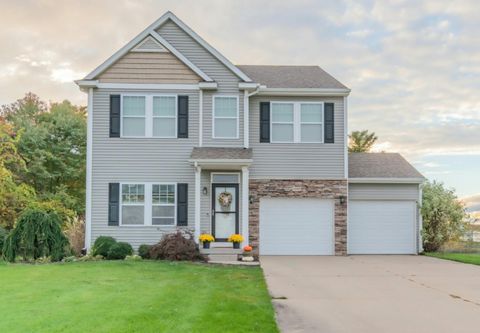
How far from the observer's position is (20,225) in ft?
48.4

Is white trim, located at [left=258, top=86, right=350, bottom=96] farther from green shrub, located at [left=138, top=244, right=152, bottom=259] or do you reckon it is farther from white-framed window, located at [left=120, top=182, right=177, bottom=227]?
green shrub, located at [left=138, top=244, right=152, bottom=259]

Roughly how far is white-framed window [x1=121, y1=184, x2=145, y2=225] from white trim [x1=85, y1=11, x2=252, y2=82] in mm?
4223

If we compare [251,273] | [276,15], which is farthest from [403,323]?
[276,15]

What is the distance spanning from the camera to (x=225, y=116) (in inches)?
684

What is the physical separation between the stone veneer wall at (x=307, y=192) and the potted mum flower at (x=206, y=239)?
82.1 inches

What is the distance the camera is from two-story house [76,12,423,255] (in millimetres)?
16859

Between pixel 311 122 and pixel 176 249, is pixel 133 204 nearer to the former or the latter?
pixel 176 249

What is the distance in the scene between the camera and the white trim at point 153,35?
16969 mm

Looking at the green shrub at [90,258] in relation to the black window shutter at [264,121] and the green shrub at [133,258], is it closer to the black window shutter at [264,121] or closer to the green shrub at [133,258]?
the green shrub at [133,258]

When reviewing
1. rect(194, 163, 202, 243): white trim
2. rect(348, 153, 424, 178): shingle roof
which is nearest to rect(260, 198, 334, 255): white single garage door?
rect(348, 153, 424, 178): shingle roof

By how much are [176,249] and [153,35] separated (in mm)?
7709

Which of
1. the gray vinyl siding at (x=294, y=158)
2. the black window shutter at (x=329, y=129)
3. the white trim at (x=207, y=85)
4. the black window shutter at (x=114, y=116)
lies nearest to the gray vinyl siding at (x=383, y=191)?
the gray vinyl siding at (x=294, y=158)

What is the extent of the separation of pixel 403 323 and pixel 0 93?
3346 centimetres

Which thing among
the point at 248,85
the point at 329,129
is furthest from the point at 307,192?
the point at 248,85
